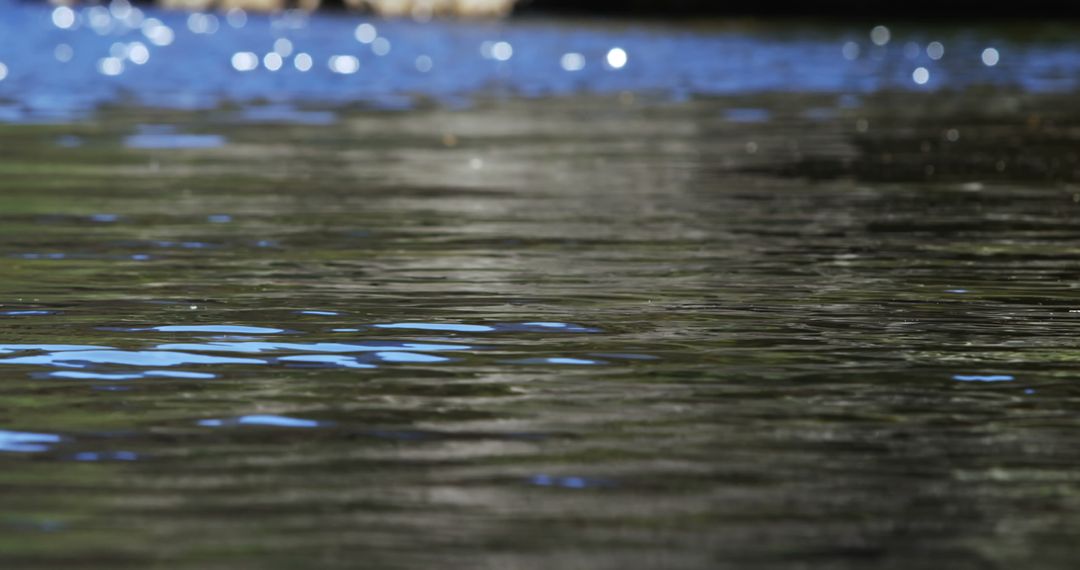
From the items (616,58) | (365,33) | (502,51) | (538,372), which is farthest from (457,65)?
(538,372)

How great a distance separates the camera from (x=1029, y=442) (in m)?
5.89

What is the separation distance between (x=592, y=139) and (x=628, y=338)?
37.8ft

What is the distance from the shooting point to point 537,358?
7246 mm

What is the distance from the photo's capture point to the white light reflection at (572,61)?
120ft

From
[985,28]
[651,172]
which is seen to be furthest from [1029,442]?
[985,28]

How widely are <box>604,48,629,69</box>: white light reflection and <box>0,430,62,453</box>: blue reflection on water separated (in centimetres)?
3134

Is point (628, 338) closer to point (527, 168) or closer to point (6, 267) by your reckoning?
point (6, 267)

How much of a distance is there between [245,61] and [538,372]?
1248 inches

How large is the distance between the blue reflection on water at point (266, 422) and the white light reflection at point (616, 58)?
102 feet

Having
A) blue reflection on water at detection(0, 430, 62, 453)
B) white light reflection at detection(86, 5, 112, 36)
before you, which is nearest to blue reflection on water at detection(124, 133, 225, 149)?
blue reflection on water at detection(0, 430, 62, 453)

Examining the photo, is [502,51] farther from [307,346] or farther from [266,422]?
[266,422]

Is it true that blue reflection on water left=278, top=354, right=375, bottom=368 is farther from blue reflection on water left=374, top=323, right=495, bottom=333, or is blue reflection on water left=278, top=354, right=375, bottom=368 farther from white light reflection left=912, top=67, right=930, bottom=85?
white light reflection left=912, top=67, right=930, bottom=85

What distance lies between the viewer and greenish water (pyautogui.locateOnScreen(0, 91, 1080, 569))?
16.1 feet

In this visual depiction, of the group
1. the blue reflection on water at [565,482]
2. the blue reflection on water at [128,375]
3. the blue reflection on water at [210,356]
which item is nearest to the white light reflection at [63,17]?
the blue reflection on water at [210,356]
